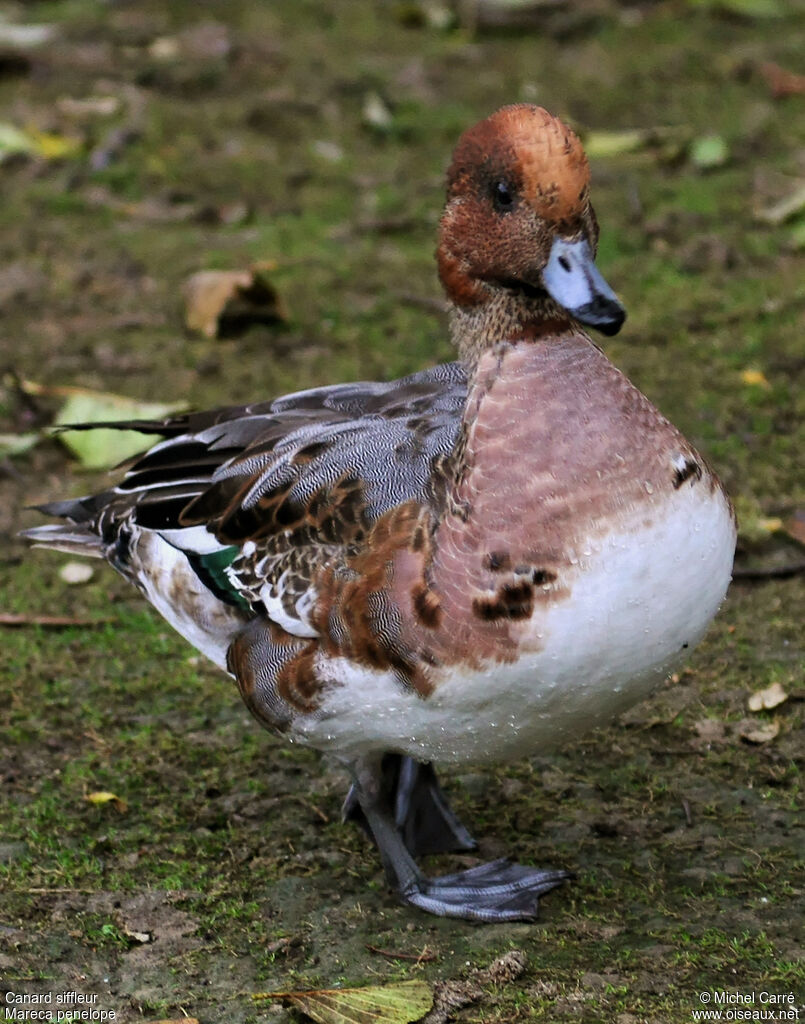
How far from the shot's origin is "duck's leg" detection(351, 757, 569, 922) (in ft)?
10.4

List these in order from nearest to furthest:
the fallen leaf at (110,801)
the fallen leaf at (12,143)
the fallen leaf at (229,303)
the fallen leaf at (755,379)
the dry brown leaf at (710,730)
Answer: the fallen leaf at (110,801) → the dry brown leaf at (710,730) → the fallen leaf at (755,379) → the fallen leaf at (229,303) → the fallen leaf at (12,143)

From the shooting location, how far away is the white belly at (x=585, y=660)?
269 centimetres

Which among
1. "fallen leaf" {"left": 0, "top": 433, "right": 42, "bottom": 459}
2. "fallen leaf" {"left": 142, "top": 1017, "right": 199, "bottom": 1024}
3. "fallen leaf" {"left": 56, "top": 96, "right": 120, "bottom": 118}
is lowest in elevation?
"fallen leaf" {"left": 0, "top": 433, "right": 42, "bottom": 459}

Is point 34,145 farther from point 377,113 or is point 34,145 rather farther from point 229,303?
point 229,303

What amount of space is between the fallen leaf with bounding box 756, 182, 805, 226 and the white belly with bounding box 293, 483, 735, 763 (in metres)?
3.69

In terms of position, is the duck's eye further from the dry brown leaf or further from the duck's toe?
the dry brown leaf

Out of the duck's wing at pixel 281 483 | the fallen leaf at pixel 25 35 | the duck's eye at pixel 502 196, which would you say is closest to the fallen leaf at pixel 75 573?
the duck's wing at pixel 281 483

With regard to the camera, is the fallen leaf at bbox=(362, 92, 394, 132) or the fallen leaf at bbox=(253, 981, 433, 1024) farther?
the fallen leaf at bbox=(362, 92, 394, 132)

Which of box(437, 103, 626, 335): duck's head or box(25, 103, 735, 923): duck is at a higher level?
box(437, 103, 626, 335): duck's head

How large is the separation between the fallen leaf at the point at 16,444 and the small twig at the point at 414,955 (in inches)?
100

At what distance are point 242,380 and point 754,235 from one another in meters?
2.28

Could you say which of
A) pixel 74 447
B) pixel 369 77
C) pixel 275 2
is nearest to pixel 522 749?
pixel 74 447

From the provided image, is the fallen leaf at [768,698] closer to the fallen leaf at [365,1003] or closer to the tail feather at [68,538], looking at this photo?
the fallen leaf at [365,1003]

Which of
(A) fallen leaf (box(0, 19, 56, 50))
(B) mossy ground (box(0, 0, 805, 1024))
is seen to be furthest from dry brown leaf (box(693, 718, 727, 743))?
(A) fallen leaf (box(0, 19, 56, 50))
